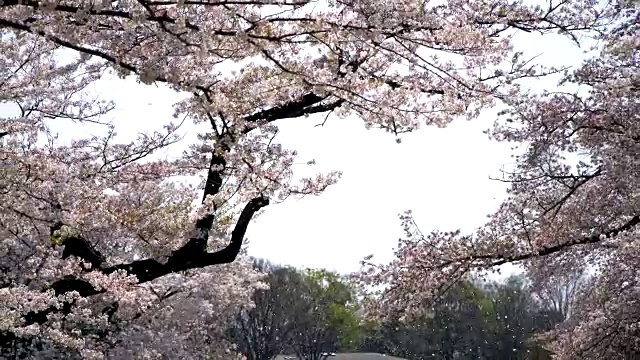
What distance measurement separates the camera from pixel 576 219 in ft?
23.2

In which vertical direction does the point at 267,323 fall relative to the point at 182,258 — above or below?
above

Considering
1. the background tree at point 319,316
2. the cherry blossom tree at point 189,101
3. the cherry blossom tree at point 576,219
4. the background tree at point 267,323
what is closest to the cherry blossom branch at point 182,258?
the cherry blossom tree at point 189,101

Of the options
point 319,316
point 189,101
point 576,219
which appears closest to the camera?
point 189,101

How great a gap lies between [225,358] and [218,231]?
10.7 meters

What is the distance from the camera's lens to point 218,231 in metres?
8.57

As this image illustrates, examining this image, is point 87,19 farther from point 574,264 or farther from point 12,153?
point 574,264

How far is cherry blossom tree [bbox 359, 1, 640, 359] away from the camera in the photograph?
5.99 meters

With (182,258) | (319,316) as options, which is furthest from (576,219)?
(319,316)

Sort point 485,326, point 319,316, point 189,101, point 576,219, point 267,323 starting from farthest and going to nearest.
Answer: point 485,326
point 319,316
point 267,323
point 576,219
point 189,101

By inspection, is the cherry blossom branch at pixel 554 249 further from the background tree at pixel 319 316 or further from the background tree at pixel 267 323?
the background tree at pixel 319 316

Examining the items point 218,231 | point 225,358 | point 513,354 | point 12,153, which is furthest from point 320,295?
point 12,153

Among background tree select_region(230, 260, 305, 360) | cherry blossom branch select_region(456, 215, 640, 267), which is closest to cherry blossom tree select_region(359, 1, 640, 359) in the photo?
cherry blossom branch select_region(456, 215, 640, 267)

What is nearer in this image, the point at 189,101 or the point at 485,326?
the point at 189,101

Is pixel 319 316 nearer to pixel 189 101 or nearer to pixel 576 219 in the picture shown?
pixel 576 219
